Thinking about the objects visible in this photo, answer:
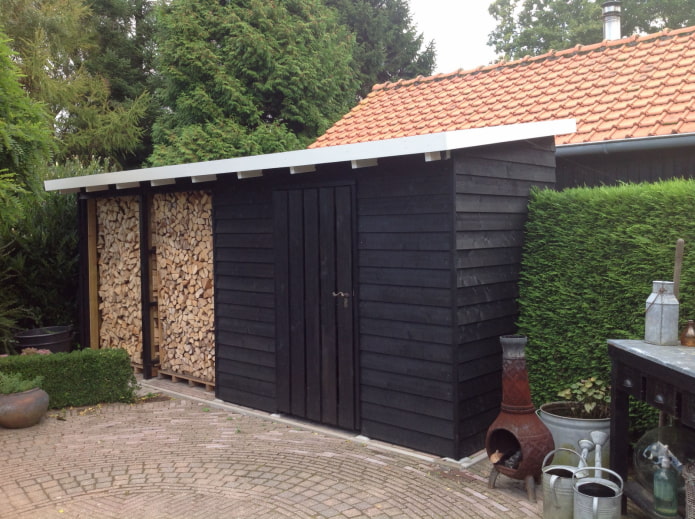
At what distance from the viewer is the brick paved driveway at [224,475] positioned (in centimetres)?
392

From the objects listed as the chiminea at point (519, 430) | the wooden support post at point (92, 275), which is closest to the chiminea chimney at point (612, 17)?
the chiminea at point (519, 430)

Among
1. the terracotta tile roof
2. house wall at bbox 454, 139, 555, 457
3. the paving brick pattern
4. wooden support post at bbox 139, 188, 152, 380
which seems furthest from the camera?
wooden support post at bbox 139, 188, 152, 380

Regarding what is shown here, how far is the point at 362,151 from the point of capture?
484cm

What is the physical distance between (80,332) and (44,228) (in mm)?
1546

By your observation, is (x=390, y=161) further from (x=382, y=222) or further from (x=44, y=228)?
(x=44, y=228)

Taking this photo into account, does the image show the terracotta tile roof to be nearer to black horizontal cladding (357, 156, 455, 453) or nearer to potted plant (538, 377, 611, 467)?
black horizontal cladding (357, 156, 455, 453)

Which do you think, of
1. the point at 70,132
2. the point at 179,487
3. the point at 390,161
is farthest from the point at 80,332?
the point at 70,132

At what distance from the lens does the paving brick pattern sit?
3.92 m

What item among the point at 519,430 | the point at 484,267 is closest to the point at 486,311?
the point at 484,267

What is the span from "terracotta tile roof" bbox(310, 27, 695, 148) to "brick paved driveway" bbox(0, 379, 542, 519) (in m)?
3.78

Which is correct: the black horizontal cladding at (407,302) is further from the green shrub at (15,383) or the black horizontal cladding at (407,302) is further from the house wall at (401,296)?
the green shrub at (15,383)

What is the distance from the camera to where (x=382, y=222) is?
16.8ft

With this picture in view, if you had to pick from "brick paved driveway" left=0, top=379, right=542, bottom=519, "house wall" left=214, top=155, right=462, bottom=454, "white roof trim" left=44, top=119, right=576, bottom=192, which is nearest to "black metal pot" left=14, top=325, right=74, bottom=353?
"brick paved driveway" left=0, top=379, right=542, bottom=519

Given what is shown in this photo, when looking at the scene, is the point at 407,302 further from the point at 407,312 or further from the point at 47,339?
the point at 47,339
